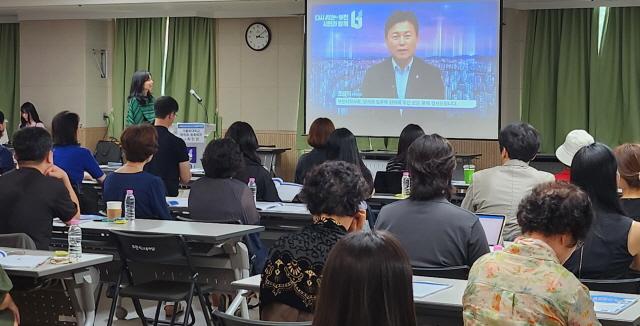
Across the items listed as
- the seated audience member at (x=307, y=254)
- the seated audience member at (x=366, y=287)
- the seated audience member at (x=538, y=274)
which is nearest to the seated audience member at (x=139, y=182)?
the seated audience member at (x=307, y=254)

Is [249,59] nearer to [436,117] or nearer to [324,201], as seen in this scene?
[436,117]

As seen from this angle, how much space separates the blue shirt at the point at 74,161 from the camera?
661 cm

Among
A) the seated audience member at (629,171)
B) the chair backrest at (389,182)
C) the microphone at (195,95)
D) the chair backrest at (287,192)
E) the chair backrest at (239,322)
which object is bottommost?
the chair backrest at (239,322)

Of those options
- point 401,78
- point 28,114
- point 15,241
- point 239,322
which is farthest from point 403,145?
point 28,114

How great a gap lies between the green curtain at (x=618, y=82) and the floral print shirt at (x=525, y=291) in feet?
24.5

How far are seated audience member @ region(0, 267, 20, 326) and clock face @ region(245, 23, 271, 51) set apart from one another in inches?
318

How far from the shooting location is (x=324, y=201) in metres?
3.14

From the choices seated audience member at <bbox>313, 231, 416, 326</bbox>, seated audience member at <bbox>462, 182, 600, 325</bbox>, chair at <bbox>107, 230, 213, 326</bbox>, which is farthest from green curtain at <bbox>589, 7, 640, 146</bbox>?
seated audience member at <bbox>313, 231, 416, 326</bbox>

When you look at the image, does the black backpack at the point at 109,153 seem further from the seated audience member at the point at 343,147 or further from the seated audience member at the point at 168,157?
the seated audience member at the point at 343,147

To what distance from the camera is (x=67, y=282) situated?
13.3 ft

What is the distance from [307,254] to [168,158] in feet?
13.0

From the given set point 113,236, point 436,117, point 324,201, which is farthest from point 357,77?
point 324,201

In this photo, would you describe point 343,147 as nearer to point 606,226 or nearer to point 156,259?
point 156,259

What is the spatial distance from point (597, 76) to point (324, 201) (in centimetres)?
721
